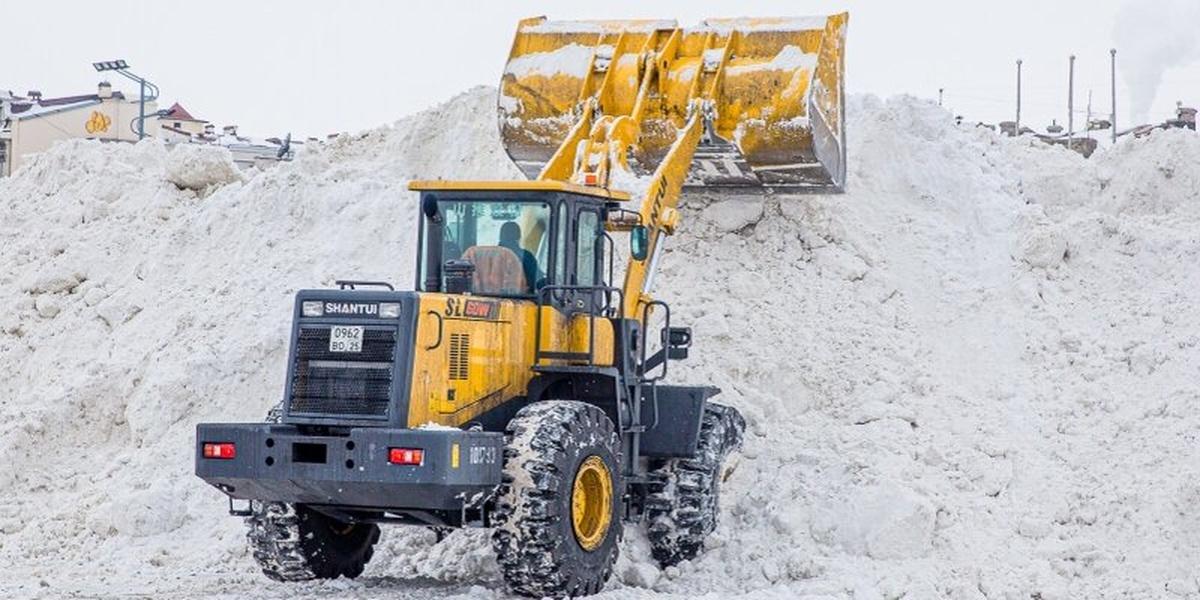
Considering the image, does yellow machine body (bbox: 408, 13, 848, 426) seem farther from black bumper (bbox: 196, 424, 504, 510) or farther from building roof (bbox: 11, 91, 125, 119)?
building roof (bbox: 11, 91, 125, 119)

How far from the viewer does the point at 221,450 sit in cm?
1131

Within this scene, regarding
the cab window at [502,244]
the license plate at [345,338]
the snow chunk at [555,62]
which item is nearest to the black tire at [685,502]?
the cab window at [502,244]

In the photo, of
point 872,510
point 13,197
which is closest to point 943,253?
point 872,510

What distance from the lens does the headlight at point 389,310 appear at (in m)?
11.2

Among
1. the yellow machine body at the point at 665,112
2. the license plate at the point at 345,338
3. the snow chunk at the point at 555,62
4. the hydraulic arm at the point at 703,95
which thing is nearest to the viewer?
the license plate at the point at 345,338

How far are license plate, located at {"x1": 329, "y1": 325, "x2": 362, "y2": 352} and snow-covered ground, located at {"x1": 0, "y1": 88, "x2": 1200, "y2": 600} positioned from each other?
161 cm

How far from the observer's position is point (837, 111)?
16797 millimetres

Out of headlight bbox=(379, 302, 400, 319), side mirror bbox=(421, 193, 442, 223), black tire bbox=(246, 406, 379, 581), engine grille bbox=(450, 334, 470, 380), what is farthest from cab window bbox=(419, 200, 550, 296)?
black tire bbox=(246, 406, 379, 581)

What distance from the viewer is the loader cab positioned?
12172 millimetres

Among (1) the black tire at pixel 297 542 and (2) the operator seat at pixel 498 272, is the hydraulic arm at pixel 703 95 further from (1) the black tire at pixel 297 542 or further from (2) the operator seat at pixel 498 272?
(1) the black tire at pixel 297 542

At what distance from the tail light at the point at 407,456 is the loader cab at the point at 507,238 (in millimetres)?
1535

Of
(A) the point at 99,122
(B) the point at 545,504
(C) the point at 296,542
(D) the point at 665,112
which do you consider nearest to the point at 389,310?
(B) the point at 545,504

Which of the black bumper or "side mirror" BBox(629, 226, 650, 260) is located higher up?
"side mirror" BBox(629, 226, 650, 260)

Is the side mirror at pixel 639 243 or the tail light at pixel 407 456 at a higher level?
the side mirror at pixel 639 243
